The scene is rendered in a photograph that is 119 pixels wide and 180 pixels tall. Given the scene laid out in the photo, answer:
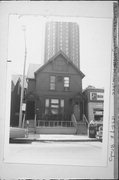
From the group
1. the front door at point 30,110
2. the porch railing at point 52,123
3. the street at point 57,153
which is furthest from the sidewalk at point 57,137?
the front door at point 30,110

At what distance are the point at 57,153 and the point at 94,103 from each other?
31.1 inches

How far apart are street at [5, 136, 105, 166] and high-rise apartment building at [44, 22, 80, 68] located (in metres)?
1.03

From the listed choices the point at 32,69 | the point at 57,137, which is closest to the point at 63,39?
the point at 32,69

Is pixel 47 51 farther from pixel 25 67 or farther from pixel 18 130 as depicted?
pixel 18 130

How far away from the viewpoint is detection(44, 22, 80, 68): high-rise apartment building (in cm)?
290

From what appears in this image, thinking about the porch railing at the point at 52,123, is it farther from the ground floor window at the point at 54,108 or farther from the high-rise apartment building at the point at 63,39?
the high-rise apartment building at the point at 63,39

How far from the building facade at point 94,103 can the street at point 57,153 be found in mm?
331

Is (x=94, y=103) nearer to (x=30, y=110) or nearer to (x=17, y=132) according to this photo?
(x=30, y=110)

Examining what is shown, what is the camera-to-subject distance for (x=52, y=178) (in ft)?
9.18

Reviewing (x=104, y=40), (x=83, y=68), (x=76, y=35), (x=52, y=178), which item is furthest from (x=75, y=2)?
(x=52, y=178)

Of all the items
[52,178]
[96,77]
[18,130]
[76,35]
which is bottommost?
[52,178]

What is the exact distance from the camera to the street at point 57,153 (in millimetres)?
2834

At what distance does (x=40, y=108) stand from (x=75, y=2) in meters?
1.42

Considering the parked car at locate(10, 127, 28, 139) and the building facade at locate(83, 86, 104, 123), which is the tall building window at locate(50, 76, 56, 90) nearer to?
the building facade at locate(83, 86, 104, 123)
